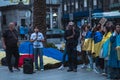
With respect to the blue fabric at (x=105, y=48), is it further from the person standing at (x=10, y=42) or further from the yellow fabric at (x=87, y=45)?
the person standing at (x=10, y=42)

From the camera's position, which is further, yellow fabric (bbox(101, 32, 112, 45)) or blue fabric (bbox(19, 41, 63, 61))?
blue fabric (bbox(19, 41, 63, 61))

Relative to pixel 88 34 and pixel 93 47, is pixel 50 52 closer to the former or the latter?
pixel 88 34

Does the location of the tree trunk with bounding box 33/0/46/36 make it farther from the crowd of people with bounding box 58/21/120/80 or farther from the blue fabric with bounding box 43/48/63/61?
the crowd of people with bounding box 58/21/120/80

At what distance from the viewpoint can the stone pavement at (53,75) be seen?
14.7 m

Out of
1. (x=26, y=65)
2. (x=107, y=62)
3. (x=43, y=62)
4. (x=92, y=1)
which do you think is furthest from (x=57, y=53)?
(x=92, y=1)

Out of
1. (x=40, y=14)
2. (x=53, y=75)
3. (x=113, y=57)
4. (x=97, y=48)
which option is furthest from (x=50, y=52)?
(x=113, y=57)

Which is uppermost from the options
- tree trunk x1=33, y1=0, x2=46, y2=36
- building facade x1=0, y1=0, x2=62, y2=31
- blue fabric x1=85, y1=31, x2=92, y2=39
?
tree trunk x1=33, y1=0, x2=46, y2=36

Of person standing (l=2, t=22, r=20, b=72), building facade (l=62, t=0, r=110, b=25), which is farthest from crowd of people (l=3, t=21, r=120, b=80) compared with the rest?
building facade (l=62, t=0, r=110, b=25)

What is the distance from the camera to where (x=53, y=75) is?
15.4 meters

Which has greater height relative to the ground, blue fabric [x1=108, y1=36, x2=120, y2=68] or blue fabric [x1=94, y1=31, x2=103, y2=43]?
blue fabric [x1=94, y1=31, x2=103, y2=43]

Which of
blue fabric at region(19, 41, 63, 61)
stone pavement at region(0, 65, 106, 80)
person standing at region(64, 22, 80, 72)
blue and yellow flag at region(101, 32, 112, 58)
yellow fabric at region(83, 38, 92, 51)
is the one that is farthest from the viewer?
blue fabric at region(19, 41, 63, 61)

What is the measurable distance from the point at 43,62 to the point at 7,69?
150cm

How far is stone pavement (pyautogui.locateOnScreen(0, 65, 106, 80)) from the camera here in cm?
1466

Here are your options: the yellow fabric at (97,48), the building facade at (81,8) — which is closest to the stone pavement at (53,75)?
the yellow fabric at (97,48)
